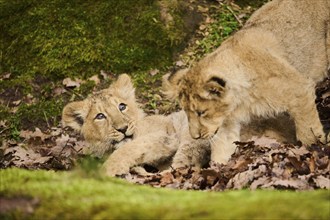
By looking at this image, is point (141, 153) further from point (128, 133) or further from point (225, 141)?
point (225, 141)

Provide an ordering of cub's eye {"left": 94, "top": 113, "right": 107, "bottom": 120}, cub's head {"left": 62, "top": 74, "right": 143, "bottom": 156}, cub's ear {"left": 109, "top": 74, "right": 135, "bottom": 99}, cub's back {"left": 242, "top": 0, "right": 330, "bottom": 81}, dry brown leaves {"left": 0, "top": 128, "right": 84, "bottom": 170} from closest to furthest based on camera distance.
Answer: cub's back {"left": 242, "top": 0, "right": 330, "bottom": 81}
cub's head {"left": 62, "top": 74, "right": 143, "bottom": 156}
cub's eye {"left": 94, "top": 113, "right": 107, "bottom": 120}
dry brown leaves {"left": 0, "top": 128, "right": 84, "bottom": 170}
cub's ear {"left": 109, "top": 74, "right": 135, "bottom": 99}

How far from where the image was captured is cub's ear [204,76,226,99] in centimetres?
633

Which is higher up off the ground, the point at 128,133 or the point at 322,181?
the point at 128,133

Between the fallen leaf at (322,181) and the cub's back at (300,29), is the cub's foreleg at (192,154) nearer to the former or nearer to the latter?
the cub's back at (300,29)

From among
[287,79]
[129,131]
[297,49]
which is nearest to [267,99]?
[287,79]

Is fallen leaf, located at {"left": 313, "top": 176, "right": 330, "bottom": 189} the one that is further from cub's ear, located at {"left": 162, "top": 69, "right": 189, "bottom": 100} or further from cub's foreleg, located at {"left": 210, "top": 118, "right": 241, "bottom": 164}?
cub's ear, located at {"left": 162, "top": 69, "right": 189, "bottom": 100}

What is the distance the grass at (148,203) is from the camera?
2787 millimetres

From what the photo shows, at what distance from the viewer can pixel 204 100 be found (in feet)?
21.1

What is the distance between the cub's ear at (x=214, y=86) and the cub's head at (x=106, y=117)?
1.45 meters

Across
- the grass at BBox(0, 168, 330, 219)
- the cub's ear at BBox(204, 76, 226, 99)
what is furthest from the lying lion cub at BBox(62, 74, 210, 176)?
the grass at BBox(0, 168, 330, 219)

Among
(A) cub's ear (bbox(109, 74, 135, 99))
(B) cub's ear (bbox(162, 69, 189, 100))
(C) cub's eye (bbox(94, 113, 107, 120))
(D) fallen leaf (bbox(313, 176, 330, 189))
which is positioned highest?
(A) cub's ear (bbox(109, 74, 135, 99))

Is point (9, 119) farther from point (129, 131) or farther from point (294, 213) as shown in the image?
point (294, 213)

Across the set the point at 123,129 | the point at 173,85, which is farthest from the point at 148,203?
the point at 123,129

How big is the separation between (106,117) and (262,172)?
2953 mm
